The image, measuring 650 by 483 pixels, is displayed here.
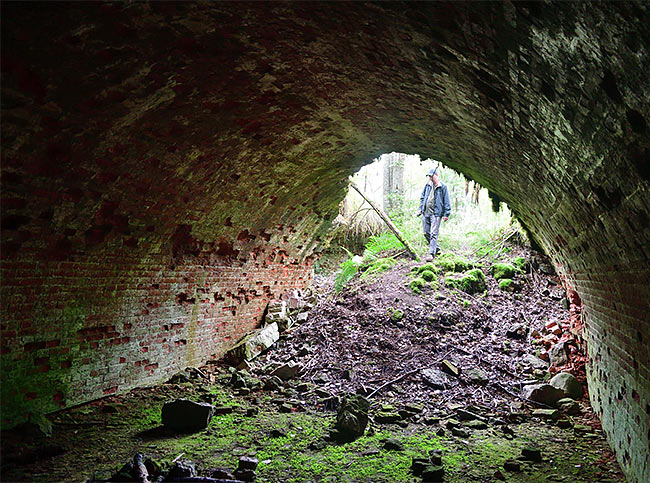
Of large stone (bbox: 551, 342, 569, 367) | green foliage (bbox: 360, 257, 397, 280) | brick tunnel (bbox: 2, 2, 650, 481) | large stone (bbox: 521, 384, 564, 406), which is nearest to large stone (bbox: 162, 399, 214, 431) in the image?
brick tunnel (bbox: 2, 2, 650, 481)

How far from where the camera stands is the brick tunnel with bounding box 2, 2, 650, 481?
235 cm

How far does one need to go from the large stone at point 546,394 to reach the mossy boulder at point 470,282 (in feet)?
12.3

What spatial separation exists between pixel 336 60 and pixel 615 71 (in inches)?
105

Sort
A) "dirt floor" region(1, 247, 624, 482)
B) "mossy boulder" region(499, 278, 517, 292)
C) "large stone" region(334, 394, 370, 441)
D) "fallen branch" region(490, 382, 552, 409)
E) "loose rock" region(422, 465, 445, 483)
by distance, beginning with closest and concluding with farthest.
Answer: "loose rock" region(422, 465, 445, 483)
"dirt floor" region(1, 247, 624, 482)
"large stone" region(334, 394, 370, 441)
"fallen branch" region(490, 382, 552, 409)
"mossy boulder" region(499, 278, 517, 292)

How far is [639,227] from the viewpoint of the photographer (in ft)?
8.25

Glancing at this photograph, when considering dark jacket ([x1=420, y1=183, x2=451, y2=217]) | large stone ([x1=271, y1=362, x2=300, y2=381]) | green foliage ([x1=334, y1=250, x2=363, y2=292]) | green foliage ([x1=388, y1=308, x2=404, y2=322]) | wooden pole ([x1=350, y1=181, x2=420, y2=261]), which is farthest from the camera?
wooden pole ([x1=350, y1=181, x2=420, y2=261])

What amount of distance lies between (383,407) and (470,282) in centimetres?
470

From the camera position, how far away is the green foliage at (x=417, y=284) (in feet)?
30.7

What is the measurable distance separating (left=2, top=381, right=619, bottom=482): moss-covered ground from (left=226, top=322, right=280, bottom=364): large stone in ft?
7.25

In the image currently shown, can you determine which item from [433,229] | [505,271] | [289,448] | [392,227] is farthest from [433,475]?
[392,227]

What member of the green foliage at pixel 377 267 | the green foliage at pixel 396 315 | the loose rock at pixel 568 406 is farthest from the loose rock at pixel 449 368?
the green foliage at pixel 377 267

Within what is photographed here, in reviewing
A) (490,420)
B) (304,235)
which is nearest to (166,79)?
(490,420)

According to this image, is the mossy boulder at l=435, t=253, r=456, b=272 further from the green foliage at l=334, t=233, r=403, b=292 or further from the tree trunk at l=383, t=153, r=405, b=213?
the tree trunk at l=383, t=153, r=405, b=213

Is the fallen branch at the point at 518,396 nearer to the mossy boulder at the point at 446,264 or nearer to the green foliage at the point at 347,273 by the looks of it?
the mossy boulder at the point at 446,264
